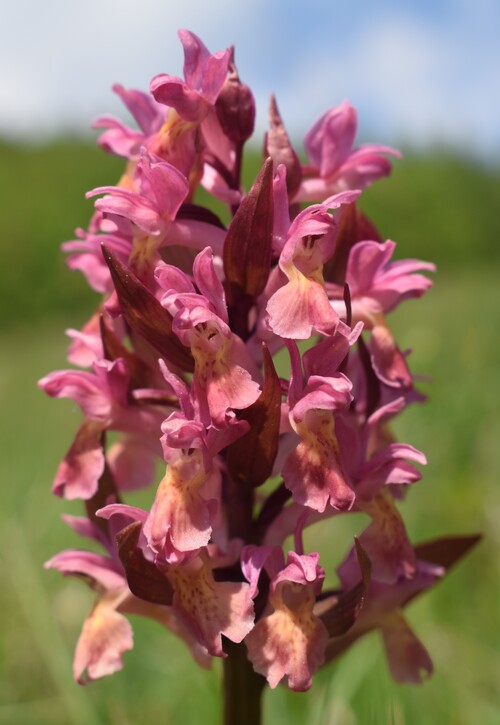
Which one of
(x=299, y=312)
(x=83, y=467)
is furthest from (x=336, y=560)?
(x=299, y=312)

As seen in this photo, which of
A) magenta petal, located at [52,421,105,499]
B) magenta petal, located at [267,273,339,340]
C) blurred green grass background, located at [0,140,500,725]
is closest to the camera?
magenta petal, located at [267,273,339,340]

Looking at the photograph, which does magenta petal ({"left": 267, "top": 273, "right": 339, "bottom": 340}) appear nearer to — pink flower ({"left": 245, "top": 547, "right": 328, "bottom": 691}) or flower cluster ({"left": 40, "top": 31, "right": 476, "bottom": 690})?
flower cluster ({"left": 40, "top": 31, "right": 476, "bottom": 690})

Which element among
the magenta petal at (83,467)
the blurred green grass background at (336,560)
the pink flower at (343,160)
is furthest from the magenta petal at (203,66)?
the blurred green grass background at (336,560)

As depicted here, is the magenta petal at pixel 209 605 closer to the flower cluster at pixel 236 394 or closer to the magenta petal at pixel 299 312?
the flower cluster at pixel 236 394

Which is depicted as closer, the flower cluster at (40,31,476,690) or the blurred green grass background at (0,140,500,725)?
the flower cluster at (40,31,476,690)

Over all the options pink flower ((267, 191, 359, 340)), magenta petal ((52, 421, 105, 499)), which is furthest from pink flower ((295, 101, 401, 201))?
magenta petal ((52, 421, 105, 499))

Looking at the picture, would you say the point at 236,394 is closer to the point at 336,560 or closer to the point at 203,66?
the point at 203,66
